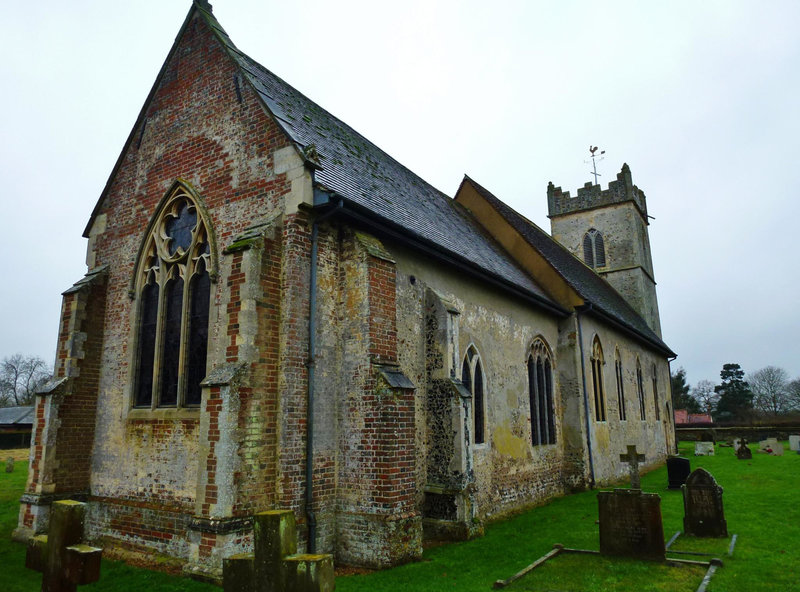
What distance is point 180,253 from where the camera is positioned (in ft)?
32.2

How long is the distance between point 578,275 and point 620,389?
4.93 m

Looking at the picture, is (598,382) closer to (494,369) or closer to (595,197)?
(494,369)

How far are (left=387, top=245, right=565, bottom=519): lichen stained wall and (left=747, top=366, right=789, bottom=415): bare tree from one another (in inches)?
3060

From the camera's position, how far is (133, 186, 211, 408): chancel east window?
29.9ft

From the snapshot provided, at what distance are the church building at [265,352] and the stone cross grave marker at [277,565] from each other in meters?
2.98

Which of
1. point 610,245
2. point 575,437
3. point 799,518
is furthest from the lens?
point 610,245

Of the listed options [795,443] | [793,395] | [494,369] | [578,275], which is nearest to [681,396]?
[793,395]

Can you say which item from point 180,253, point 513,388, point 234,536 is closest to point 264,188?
point 180,253

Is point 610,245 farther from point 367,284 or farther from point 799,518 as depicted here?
point 367,284

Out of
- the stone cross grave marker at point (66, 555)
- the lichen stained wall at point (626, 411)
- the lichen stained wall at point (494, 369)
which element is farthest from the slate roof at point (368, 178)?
the stone cross grave marker at point (66, 555)

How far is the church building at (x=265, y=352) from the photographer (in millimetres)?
7844

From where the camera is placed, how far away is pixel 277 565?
13.5 feet

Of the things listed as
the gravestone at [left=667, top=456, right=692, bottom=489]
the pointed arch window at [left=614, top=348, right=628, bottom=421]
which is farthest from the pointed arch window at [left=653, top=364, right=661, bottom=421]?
the gravestone at [left=667, top=456, right=692, bottom=489]

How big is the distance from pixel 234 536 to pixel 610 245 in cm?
2687
